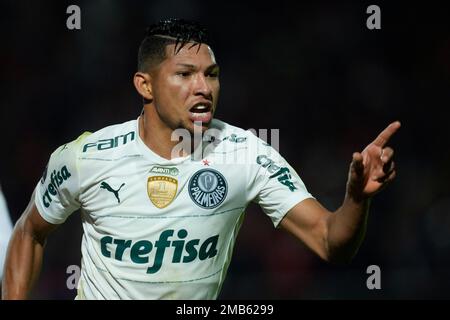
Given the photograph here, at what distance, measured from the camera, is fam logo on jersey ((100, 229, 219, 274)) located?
13.6 ft

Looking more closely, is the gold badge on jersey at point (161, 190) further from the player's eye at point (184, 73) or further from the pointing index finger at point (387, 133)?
the pointing index finger at point (387, 133)

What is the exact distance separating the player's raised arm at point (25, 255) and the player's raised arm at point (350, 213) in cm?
140

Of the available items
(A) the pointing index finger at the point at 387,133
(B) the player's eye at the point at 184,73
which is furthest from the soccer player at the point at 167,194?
(A) the pointing index finger at the point at 387,133

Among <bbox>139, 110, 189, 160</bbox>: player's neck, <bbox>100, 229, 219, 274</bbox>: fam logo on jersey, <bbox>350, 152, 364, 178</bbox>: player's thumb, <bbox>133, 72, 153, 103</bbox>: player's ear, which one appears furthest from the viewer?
<bbox>133, 72, 153, 103</bbox>: player's ear

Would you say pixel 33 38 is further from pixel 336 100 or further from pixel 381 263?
pixel 381 263

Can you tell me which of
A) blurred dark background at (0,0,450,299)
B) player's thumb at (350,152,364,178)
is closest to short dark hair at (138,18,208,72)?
player's thumb at (350,152,364,178)

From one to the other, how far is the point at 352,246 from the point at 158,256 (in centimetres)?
103

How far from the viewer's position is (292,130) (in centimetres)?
885

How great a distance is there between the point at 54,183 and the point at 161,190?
619mm

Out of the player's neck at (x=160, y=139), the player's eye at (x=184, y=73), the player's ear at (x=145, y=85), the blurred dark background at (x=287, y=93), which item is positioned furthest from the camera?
the blurred dark background at (x=287, y=93)

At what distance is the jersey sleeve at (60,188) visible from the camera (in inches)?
170

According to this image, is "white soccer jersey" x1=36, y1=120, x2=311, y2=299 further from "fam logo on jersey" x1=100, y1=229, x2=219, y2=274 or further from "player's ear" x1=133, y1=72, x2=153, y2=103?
"player's ear" x1=133, y1=72, x2=153, y2=103

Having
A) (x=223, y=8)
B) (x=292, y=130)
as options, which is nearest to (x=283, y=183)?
(x=292, y=130)

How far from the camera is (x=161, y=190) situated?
4.23m
